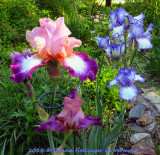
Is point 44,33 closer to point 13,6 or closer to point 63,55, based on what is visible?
point 63,55

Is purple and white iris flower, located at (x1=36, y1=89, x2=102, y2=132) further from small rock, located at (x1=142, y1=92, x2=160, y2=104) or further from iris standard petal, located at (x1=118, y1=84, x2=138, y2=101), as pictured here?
small rock, located at (x1=142, y1=92, x2=160, y2=104)

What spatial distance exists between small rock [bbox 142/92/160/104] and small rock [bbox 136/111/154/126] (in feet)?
1.28

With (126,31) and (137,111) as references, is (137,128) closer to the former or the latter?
(137,111)

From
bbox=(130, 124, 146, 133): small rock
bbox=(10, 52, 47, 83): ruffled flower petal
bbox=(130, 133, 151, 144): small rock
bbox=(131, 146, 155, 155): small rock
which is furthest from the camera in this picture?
bbox=(130, 124, 146, 133): small rock

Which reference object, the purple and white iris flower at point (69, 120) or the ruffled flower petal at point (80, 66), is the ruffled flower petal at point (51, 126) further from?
the ruffled flower petal at point (80, 66)

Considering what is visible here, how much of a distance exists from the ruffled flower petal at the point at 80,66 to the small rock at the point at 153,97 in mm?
2151

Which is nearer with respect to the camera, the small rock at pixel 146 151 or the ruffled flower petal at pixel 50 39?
the ruffled flower petal at pixel 50 39

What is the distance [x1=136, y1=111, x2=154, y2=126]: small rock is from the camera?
2199 mm

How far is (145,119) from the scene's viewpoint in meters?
2.22

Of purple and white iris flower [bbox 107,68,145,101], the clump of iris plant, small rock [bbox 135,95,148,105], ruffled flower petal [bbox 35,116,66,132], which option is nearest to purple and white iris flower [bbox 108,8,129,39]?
the clump of iris plant

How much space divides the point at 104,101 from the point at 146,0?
25.5ft

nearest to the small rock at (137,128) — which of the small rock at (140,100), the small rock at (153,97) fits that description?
the small rock at (140,100)

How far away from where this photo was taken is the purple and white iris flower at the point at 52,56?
76cm

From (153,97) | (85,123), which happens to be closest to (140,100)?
(153,97)
